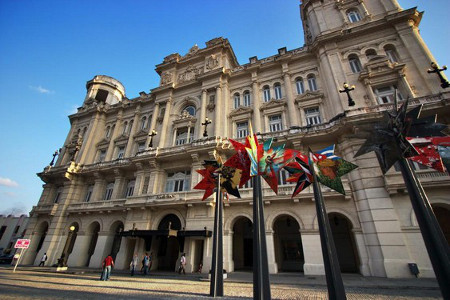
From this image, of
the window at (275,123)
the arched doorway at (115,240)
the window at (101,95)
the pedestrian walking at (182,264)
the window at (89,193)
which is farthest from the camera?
the window at (101,95)

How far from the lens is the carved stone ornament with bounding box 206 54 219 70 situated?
26719 millimetres

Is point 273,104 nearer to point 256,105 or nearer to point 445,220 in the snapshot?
point 256,105

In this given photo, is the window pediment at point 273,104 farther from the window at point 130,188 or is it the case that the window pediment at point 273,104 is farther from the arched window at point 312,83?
the window at point 130,188

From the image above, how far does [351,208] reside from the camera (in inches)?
568

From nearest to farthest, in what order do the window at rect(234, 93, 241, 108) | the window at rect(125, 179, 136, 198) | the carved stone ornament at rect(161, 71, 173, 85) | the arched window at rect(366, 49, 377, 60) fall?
the arched window at rect(366, 49, 377, 60) < the window at rect(125, 179, 136, 198) < the window at rect(234, 93, 241, 108) < the carved stone ornament at rect(161, 71, 173, 85)

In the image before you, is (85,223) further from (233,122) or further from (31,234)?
(233,122)

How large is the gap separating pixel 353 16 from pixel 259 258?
93.0 ft

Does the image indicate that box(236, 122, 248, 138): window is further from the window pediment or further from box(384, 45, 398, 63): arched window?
box(384, 45, 398, 63): arched window

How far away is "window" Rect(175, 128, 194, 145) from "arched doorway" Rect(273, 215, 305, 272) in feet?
43.7

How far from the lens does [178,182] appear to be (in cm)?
2062

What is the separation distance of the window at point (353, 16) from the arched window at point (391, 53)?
5.65m

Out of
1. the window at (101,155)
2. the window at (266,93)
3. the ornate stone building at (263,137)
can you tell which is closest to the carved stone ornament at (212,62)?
the ornate stone building at (263,137)

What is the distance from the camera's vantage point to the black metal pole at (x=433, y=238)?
190 inches

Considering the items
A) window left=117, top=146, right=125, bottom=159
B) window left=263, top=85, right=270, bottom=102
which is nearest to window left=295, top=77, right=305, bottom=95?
window left=263, top=85, right=270, bottom=102
